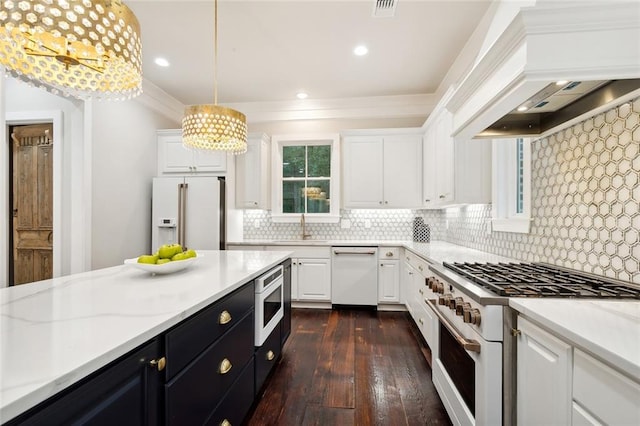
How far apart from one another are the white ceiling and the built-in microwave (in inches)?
84.4

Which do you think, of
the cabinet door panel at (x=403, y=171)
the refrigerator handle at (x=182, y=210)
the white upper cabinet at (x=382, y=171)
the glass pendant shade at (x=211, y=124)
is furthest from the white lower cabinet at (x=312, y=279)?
the glass pendant shade at (x=211, y=124)

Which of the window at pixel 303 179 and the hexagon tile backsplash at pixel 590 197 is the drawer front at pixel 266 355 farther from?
the window at pixel 303 179

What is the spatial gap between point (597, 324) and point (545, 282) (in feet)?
1.63

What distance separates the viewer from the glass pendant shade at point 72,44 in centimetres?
103

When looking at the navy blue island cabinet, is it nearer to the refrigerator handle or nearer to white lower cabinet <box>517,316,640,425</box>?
white lower cabinet <box>517,316,640,425</box>

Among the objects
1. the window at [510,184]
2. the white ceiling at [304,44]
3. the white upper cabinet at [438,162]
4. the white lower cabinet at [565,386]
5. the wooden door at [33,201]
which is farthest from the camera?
the wooden door at [33,201]

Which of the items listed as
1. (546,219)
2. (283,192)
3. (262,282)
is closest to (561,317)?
(546,219)

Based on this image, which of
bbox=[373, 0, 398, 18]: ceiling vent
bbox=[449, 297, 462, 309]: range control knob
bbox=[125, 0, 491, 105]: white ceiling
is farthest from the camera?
bbox=[125, 0, 491, 105]: white ceiling

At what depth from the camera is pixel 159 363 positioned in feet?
2.99

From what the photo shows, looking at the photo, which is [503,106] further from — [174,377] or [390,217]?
[390,217]

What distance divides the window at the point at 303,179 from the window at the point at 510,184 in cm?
219

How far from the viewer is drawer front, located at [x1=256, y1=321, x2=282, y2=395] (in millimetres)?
1833

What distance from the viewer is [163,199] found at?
12.5ft

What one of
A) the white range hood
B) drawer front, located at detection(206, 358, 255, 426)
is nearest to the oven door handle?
the white range hood
